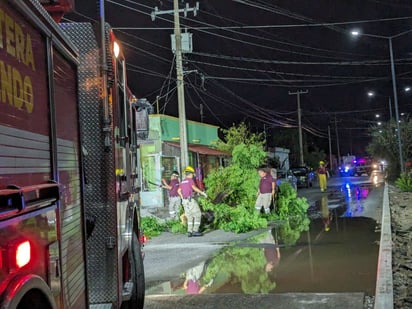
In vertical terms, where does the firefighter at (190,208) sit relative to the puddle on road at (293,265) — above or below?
above

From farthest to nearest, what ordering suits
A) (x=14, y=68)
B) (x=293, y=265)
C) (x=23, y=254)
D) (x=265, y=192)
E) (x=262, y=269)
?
(x=265, y=192), (x=293, y=265), (x=262, y=269), (x=14, y=68), (x=23, y=254)

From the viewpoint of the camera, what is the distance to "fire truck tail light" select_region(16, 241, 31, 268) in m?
2.21

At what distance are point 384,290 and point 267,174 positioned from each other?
924 cm

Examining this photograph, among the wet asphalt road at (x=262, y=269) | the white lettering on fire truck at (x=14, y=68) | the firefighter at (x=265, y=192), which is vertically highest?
the white lettering on fire truck at (x=14, y=68)

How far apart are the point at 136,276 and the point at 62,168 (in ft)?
8.39

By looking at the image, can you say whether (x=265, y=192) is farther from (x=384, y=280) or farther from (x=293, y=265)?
(x=384, y=280)

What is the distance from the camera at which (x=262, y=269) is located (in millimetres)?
8602

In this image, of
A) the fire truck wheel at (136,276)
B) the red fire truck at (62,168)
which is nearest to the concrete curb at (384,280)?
the fire truck wheel at (136,276)

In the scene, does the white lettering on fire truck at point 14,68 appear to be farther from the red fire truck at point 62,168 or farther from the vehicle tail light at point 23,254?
the vehicle tail light at point 23,254

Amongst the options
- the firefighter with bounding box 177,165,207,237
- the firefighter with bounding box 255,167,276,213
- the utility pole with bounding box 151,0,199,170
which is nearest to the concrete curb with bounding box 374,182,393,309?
the firefighter with bounding box 177,165,207,237

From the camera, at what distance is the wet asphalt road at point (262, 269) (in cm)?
656

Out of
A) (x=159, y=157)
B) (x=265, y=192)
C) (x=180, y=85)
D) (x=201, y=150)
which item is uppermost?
(x=180, y=85)

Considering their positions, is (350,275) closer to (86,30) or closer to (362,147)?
(86,30)

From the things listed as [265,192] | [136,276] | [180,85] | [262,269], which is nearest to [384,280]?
[262,269]
